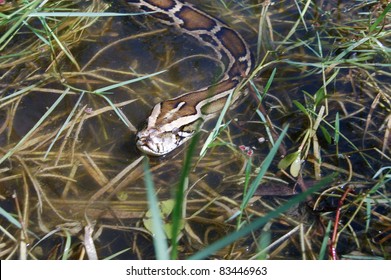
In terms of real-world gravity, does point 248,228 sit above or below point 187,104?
below

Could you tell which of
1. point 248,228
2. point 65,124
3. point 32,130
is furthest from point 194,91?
point 248,228

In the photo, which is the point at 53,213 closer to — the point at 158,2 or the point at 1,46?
the point at 1,46

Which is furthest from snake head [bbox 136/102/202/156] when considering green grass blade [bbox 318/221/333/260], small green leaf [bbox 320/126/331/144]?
green grass blade [bbox 318/221/333/260]

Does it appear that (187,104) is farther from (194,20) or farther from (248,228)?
(248,228)

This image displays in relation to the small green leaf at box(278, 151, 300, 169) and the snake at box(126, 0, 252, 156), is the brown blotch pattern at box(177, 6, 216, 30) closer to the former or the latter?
the snake at box(126, 0, 252, 156)

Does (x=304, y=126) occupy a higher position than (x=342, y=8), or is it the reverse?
(x=342, y=8)

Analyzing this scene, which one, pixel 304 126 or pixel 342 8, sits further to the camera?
pixel 342 8
